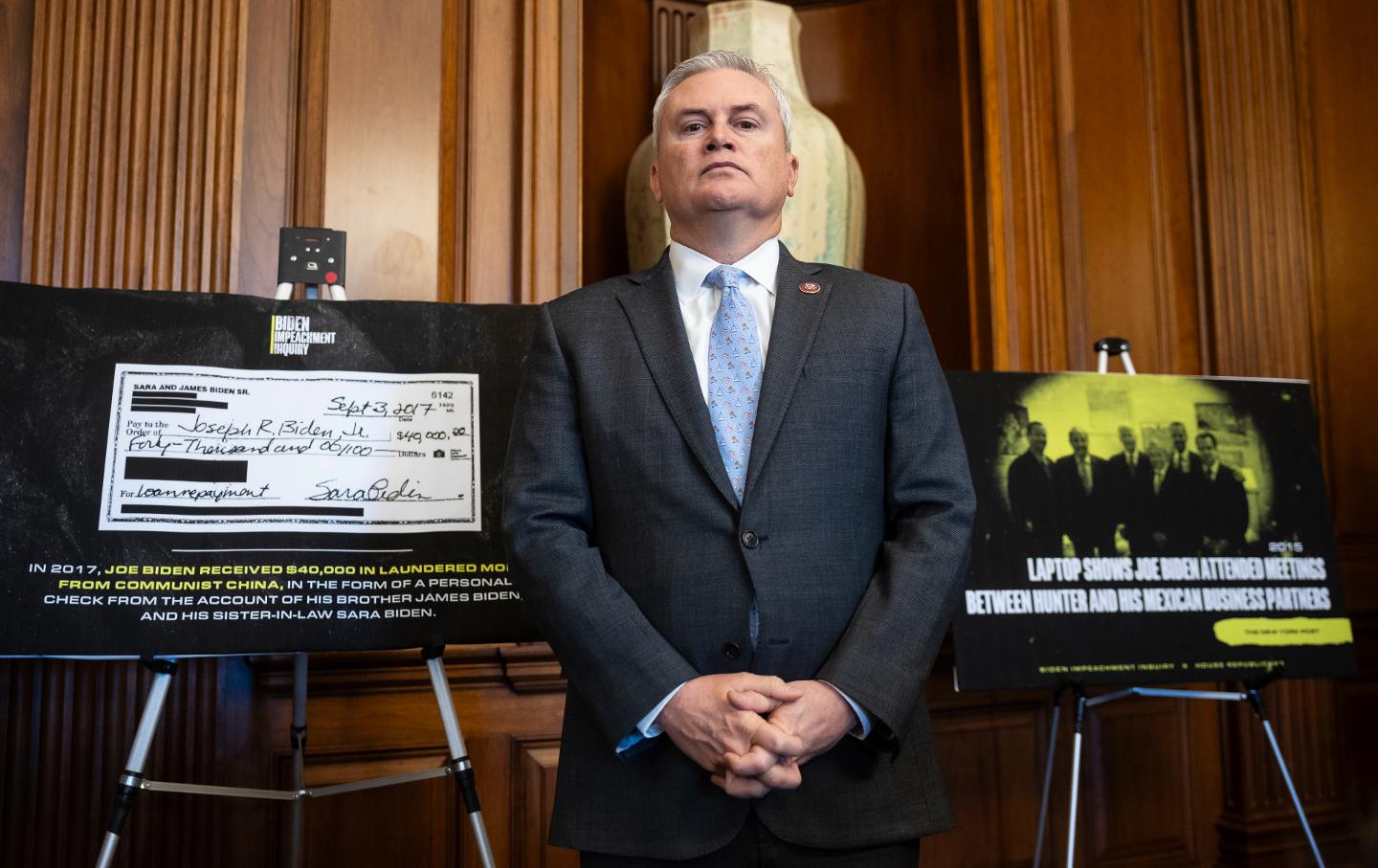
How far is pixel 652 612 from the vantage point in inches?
56.2

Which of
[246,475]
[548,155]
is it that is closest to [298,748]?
[246,475]

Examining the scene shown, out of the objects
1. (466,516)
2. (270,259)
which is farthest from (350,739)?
(270,259)

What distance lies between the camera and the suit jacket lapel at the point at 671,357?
144 cm

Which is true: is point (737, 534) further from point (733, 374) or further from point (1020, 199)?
point (1020, 199)

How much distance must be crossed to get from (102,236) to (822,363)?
1791 millimetres

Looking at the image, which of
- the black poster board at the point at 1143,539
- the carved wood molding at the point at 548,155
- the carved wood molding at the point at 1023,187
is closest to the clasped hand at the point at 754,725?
the black poster board at the point at 1143,539

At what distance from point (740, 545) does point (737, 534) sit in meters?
0.02

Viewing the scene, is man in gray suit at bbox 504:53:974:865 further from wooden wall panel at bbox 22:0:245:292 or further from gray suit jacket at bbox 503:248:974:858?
wooden wall panel at bbox 22:0:245:292

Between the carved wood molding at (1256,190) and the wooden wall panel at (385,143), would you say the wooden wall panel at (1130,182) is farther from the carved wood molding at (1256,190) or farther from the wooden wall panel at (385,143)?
the wooden wall panel at (385,143)

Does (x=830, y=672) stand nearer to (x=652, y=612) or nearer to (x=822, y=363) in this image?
(x=652, y=612)

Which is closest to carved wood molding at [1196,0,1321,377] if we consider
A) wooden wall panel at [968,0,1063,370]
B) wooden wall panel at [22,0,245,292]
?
wooden wall panel at [968,0,1063,370]

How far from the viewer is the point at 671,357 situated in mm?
1514

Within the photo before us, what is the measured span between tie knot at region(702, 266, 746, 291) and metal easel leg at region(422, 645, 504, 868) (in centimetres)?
83

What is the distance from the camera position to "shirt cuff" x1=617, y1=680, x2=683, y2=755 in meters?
1.33
